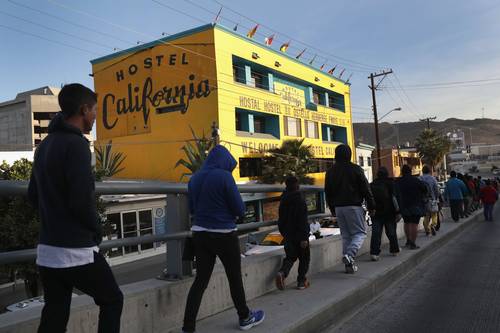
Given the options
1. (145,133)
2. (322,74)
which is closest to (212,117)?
(145,133)

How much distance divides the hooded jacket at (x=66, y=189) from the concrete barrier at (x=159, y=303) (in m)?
0.76

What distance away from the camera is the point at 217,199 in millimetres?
3752

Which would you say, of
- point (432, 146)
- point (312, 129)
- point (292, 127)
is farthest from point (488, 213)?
point (432, 146)

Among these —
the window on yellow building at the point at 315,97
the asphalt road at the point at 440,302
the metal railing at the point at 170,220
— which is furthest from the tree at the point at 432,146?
the metal railing at the point at 170,220

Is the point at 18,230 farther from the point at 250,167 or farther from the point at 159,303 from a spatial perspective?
the point at 250,167

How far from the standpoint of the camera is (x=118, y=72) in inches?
1388

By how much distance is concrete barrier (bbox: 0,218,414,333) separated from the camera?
115 inches

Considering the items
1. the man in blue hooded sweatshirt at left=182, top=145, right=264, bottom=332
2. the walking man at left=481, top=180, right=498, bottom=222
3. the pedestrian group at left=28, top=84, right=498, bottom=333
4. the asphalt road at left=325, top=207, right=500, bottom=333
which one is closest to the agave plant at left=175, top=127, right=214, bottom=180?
the walking man at left=481, top=180, right=498, bottom=222

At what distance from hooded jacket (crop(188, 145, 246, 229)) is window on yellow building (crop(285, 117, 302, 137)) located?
33.9 meters

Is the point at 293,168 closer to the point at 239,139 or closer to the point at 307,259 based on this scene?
the point at 239,139

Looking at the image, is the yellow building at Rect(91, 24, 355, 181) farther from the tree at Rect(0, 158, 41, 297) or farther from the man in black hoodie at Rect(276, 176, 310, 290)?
the man in black hoodie at Rect(276, 176, 310, 290)

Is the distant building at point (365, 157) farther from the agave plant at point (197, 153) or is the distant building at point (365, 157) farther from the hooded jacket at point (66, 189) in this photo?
the hooded jacket at point (66, 189)

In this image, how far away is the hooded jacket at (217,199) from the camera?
12.3 ft

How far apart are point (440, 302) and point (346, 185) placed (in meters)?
1.84
